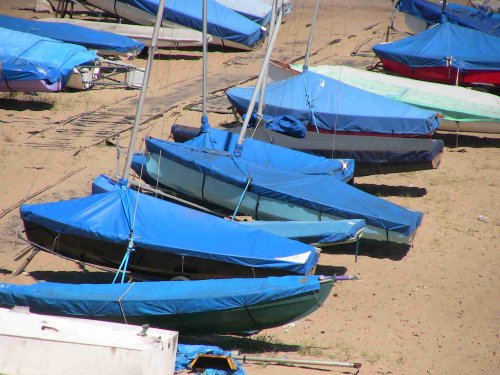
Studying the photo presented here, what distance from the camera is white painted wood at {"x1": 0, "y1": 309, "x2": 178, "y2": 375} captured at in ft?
33.1

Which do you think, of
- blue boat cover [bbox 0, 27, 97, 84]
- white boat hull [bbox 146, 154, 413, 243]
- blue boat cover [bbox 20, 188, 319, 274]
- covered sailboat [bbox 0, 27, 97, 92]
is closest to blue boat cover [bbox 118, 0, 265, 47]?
blue boat cover [bbox 0, 27, 97, 84]

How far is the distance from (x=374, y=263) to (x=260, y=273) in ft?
9.97

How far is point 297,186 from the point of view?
53.0 ft

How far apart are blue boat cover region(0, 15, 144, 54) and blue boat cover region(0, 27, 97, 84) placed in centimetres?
165

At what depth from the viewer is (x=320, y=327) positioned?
13.4m

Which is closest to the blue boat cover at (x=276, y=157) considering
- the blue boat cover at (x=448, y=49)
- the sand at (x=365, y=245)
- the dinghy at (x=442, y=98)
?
the sand at (x=365, y=245)

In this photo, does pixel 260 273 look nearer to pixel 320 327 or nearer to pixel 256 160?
pixel 320 327

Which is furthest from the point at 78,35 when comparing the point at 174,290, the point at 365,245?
the point at 174,290

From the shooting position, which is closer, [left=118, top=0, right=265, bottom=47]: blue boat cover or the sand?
the sand

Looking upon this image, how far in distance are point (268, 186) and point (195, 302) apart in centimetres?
428

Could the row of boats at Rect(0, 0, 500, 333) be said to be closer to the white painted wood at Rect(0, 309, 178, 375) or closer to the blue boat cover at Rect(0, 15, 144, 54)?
the white painted wood at Rect(0, 309, 178, 375)

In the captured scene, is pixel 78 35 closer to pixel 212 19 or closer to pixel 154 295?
pixel 212 19

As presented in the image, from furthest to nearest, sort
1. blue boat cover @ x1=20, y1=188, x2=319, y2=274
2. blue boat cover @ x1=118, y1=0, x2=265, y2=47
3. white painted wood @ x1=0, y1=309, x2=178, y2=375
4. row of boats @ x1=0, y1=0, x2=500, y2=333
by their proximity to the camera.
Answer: blue boat cover @ x1=118, y1=0, x2=265, y2=47, blue boat cover @ x1=20, y1=188, x2=319, y2=274, row of boats @ x1=0, y1=0, x2=500, y2=333, white painted wood @ x1=0, y1=309, x2=178, y2=375

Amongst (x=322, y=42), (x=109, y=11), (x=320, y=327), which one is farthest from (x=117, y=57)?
(x=320, y=327)
